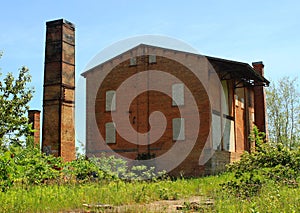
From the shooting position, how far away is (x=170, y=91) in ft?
86.1

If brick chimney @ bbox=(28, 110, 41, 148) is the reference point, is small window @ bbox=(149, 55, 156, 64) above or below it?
above

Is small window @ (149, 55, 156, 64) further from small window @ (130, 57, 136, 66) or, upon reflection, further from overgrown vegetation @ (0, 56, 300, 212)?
overgrown vegetation @ (0, 56, 300, 212)

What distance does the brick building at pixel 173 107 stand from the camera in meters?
25.0

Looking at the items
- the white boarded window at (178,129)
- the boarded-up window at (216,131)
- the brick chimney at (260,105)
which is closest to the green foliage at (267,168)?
the boarded-up window at (216,131)

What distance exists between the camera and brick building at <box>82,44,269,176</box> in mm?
24953

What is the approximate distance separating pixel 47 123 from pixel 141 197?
9.05ft

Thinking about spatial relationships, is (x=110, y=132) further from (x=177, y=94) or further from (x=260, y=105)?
(x=260, y=105)

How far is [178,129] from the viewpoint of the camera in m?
25.5

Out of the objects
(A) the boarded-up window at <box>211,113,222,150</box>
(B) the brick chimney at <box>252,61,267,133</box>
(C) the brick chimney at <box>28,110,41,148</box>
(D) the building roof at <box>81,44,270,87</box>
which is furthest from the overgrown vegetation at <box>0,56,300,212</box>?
(B) the brick chimney at <box>252,61,267,133</box>

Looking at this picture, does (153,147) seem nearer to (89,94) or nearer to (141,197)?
(89,94)

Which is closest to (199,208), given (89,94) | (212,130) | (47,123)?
(47,123)

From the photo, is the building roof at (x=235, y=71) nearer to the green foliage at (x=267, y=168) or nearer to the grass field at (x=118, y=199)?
the green foliage at (x=267, y=168)

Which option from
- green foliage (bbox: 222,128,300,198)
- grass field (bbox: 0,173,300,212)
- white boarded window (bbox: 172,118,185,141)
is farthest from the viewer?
white boarded window (bbox: 172,118,185,141)

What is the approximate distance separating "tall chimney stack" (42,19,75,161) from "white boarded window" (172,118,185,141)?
1609cm
